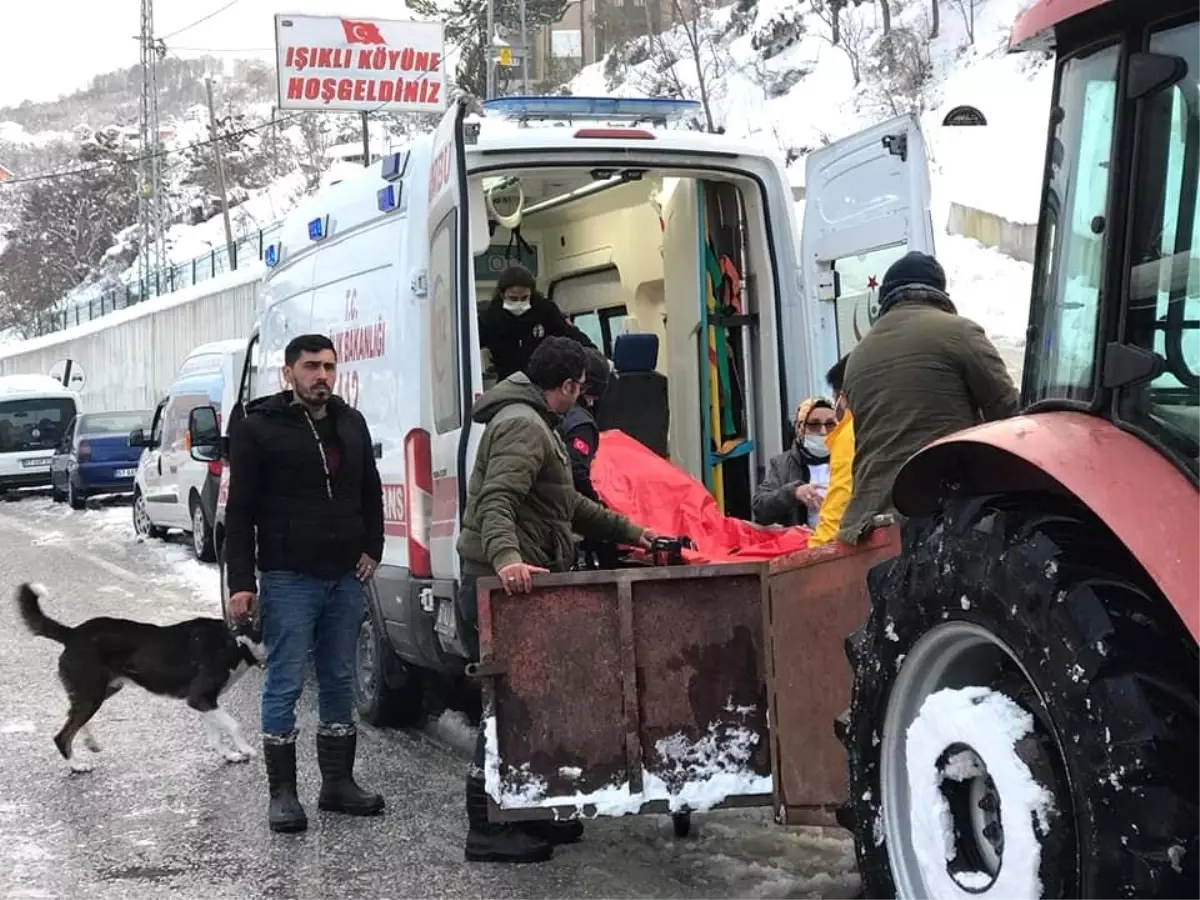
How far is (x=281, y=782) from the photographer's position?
574 cm

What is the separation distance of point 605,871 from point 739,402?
9.83 feet

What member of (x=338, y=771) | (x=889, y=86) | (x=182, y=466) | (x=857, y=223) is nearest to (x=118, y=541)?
(x=182, y=466)

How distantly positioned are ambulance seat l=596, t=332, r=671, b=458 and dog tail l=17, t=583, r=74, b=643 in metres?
2.67

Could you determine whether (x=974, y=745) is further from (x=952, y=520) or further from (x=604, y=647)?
(x=604, y=647)

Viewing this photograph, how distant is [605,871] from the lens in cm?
504

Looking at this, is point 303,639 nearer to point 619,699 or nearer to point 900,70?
point 619,699

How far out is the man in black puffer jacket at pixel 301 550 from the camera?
18.8 feet

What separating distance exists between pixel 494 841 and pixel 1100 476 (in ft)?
9.75

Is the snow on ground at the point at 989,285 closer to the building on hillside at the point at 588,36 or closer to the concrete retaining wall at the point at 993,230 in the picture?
the concrete retaining wall at the point at 993,230

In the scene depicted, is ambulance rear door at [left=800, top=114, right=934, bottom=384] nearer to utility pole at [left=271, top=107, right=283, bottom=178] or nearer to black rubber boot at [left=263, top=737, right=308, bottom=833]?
black rubber boot at [left=263, top=737, right=308, bottom=833]

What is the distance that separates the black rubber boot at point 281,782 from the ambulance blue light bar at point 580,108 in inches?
119

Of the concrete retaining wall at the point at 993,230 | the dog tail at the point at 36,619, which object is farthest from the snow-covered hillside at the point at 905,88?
the dog tail at the point at 36,619

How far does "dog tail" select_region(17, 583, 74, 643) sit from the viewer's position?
6.81 m

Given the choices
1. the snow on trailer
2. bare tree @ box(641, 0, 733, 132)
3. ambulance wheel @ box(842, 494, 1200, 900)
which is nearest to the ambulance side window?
→ the snow on trailer
